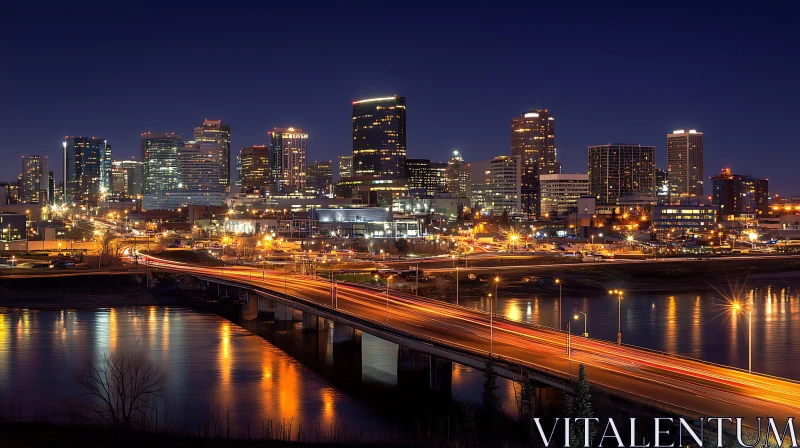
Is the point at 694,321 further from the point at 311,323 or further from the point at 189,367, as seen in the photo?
the point at 189,367

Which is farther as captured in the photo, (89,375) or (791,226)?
(791,226)

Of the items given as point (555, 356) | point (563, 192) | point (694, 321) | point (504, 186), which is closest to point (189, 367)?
point (555, 356)

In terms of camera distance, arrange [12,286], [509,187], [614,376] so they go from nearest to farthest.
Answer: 1. [614,376]
2. [12,286]
3. [509,187]

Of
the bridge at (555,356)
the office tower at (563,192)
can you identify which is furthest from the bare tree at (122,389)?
the office tower at (563,192)

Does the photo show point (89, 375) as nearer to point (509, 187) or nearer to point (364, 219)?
point (364, 219)

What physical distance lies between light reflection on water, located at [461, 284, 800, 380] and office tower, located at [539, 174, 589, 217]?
4752 inches

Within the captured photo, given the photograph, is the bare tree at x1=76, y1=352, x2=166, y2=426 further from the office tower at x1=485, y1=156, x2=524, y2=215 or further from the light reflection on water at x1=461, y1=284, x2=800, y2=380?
the office tower at x1=485, y1=156, x2=524, y2=215

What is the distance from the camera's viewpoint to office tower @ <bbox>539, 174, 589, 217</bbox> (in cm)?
19300

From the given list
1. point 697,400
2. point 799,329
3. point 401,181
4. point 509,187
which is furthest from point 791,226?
point 697,400

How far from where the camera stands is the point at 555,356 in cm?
2573

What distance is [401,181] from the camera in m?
197

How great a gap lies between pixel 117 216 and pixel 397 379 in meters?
152

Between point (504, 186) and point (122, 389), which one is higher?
point (504, 186)

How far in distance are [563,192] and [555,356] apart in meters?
173
